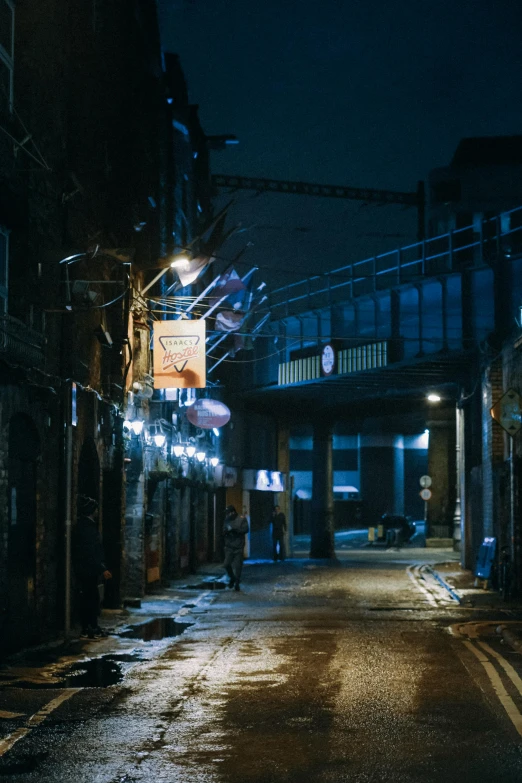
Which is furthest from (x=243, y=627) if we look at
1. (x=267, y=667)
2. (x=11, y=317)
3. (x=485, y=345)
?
(x=485, y=345)

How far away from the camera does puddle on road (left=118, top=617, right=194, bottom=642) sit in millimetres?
16250

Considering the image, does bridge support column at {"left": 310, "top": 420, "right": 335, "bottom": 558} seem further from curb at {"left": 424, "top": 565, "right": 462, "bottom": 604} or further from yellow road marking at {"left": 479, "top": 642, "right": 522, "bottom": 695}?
yellow road marking at {"left": 479, "top": 642, "right": 522, "bottom": 695}

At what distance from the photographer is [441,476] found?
62.8 meters

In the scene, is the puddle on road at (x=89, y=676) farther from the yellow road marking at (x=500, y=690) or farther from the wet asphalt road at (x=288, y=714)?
the yellow road marking at (x=500, y=690)

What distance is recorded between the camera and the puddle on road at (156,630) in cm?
1625

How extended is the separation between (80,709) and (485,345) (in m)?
20.6

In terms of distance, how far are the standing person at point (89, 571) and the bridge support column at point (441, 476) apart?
46684 millimetres

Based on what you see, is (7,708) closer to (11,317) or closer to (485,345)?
(11,317)

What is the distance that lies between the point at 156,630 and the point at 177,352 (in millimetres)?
7729

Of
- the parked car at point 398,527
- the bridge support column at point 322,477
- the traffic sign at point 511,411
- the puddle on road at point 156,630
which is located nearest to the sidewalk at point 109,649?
the puddle on road at point 156,630

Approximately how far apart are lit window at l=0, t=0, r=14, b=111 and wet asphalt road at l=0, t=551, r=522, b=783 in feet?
27.0

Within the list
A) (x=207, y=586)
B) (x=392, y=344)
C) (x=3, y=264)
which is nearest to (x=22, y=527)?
(x=3, y=264)

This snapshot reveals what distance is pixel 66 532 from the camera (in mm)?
16078

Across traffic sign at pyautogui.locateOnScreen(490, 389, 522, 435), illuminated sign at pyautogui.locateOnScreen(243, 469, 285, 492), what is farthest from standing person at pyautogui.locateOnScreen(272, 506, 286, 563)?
traffic sign at pyautogui.locateOnScreen(490, 389, 522, 435)
